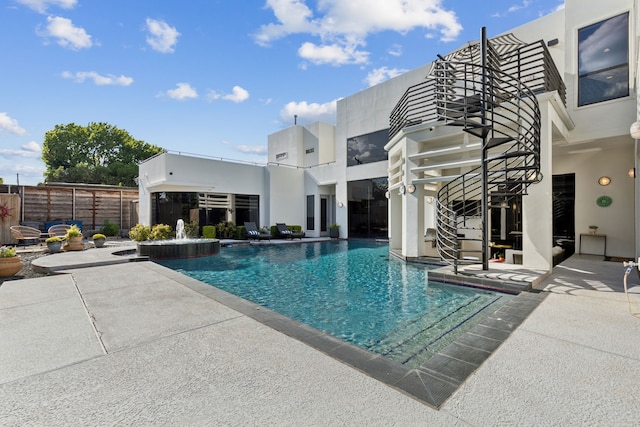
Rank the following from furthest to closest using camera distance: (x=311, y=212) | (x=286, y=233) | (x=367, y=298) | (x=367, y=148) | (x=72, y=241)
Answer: (x=311, y=212), (x=286, y=233), (x=367, y=148), (x=72, y=241), (x=367, y=298)

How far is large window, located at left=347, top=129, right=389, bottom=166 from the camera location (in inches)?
609

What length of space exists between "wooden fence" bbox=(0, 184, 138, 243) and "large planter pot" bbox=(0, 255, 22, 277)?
10.6 meters

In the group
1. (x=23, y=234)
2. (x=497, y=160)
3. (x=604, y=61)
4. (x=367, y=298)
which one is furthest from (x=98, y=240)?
(x=604, y=61)

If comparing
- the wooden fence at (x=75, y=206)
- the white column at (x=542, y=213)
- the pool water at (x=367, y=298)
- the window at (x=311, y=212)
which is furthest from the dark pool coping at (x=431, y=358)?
the wooden fence at (x=75, y=206)

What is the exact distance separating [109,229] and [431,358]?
18552 millimetres

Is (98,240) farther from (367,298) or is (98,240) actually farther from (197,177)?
(367,298)

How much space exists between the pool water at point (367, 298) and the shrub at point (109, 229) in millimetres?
9831

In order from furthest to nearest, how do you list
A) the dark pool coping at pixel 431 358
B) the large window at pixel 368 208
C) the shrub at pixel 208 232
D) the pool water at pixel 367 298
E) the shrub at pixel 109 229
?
the shrub at pixel 109 229
the large window at pixel 368 208
the shrub at pixel 208 232
the pool water at pixel 367 298
the dark pool coping at pixel 431 358

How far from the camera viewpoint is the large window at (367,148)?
50.8ft

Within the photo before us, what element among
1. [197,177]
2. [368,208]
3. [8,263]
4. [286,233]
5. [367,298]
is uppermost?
[197,177]

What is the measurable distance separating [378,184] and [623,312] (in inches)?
494

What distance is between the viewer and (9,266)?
626 centimetres

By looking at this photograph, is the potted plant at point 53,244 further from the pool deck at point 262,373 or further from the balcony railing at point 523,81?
the balcony railing at point 523,81

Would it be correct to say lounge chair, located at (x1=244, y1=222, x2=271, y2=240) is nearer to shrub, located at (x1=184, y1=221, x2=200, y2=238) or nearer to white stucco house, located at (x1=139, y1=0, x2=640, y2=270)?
white stucco house, located at (x1=139, y1=0, x2=640, y2=270)
